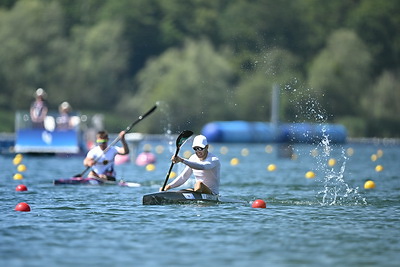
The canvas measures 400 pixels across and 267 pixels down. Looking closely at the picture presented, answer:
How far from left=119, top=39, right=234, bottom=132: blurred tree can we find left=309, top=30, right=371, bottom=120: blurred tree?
848 cm

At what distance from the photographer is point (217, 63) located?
Result: 85.7 metres

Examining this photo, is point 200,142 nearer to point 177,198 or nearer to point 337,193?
point 177,198

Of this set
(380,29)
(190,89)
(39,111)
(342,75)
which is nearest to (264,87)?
(190,89)

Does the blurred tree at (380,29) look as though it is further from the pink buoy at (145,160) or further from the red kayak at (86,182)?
the red kayak at (86,182)

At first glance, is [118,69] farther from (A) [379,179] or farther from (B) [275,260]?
(B) [275,260]

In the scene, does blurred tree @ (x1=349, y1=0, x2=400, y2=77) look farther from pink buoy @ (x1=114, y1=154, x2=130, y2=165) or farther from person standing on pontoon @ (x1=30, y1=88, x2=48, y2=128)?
pink buoy @ (x1=114, y1=154, x2=130, y2=165)

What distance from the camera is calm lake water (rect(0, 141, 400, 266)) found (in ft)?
43.2

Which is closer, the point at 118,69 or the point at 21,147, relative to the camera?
the point at 21,147

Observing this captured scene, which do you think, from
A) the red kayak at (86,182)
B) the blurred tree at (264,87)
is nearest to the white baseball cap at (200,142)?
the red kayak at (86,182)

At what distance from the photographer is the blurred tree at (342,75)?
89375 mm

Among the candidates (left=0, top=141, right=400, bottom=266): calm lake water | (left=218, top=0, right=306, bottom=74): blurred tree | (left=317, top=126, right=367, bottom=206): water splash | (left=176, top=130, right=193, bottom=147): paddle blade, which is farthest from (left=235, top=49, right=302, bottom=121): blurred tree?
(left=176, top=130, right=193, bottom=147): paddle blade

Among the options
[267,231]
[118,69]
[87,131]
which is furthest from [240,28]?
[267,231]

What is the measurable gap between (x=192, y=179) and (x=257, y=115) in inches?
2323

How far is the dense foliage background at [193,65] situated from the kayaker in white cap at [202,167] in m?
56.1
